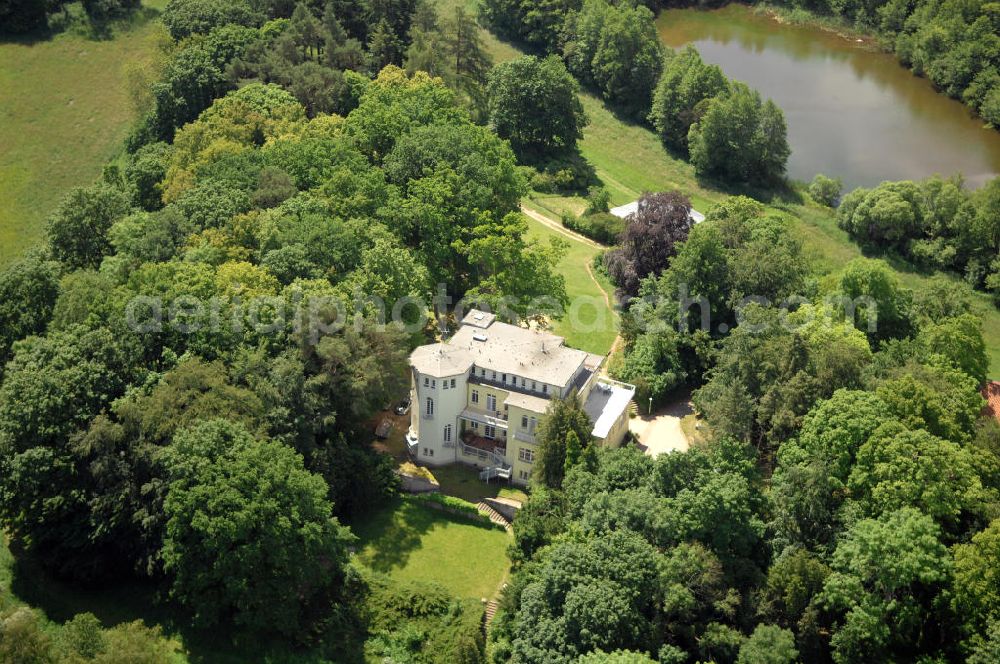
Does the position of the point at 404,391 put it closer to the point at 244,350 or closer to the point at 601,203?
the point at 244,350

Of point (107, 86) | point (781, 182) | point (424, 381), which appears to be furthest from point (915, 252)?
point (107, 86)

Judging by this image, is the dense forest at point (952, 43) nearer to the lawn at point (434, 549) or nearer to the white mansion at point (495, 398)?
the white mansion at point (495, 398)

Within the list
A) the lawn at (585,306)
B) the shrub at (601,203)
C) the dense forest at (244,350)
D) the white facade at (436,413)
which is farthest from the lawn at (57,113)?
the shrub at (601,203)

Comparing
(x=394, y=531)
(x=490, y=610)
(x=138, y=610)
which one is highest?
(x=490, y=610)

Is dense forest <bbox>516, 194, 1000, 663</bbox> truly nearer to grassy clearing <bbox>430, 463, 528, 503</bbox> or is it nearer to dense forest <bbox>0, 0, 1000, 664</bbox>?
dense forest <bbox>0, 0, 1000, 664</bbox>

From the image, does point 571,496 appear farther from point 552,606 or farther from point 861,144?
point 861,144

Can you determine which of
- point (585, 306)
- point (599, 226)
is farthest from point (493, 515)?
point (599, 226)
